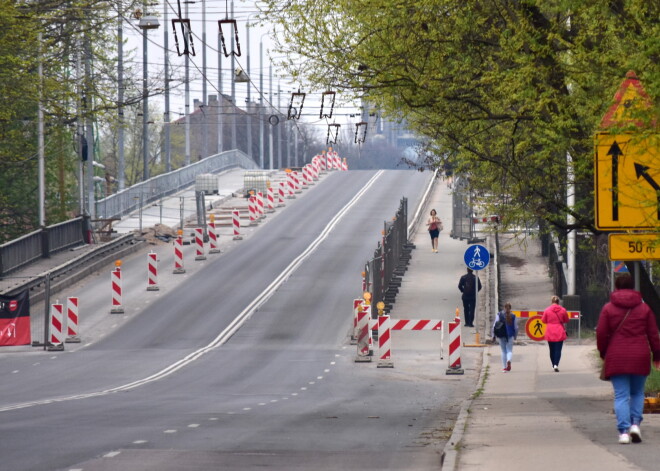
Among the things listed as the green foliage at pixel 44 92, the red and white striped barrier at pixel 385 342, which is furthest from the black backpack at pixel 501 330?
the green foliage at pixel 44 92

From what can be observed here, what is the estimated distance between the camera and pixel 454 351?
80.5 ft

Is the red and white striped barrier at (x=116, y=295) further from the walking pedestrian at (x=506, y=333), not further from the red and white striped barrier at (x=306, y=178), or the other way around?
→ the red and white striped barrier at (x=306, y=178)

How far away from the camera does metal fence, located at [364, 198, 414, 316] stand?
32750 mm

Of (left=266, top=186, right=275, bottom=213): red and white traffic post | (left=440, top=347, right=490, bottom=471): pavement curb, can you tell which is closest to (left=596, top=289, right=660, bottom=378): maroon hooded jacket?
(left=440, top=347, right=490, bottom=471): pavement curb

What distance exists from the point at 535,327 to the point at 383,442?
13901 millimetres

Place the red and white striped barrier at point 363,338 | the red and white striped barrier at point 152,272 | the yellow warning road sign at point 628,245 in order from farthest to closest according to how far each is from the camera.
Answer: the red and white striped barrier at point 152,272
the red and white striped barrier at point 363,338
the yellow warning road sign at point 628,245

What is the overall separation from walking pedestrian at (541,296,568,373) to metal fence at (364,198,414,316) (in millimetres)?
8007

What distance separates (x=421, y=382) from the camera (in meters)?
23.2

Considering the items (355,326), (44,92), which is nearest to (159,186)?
(44,92)

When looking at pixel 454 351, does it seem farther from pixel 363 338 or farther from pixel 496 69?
pixel 496 69

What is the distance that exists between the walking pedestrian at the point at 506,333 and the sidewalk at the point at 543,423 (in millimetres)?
281

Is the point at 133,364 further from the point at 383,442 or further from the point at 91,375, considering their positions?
the point at 383,442

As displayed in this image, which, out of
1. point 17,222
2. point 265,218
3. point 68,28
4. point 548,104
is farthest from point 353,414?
point 265,218

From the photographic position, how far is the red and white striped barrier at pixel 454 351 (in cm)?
2450
